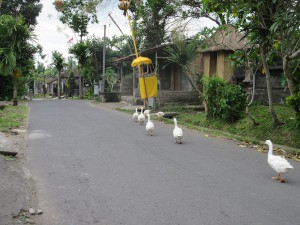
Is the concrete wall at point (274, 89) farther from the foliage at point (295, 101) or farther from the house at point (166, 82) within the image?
A: the house at point (166, 82)

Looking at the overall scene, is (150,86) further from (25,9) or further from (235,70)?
(25,9)

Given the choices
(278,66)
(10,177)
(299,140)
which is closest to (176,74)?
(278,66)

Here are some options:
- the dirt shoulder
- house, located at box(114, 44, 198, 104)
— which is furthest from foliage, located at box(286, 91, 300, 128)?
house, located at box(114, 44, 198, 104)

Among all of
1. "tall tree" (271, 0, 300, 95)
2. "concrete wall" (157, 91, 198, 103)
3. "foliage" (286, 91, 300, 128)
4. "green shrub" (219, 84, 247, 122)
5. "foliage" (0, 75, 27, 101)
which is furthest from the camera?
"foliage" (0, 75, 27, 101)

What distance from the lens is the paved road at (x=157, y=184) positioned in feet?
14.3

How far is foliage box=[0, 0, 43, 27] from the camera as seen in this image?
105 feet

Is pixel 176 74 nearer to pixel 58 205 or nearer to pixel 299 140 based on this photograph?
pixel 299 140

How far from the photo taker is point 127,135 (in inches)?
432

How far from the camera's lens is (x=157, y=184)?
567 cm

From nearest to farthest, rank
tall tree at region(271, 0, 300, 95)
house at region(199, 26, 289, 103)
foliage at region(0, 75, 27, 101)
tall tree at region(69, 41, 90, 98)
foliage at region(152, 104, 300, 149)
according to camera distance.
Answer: tall tree at region(271, 0, 300, 95) → foliage at region(152, 104, 300, 149) → house at region(199, 26, 289, 103) → foliage at region(0, 75, 27, 101) → tall tree at region(69, 41, 90, 98)

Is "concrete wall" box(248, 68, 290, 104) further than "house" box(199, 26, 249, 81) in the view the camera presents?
No

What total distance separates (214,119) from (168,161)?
6812 mm

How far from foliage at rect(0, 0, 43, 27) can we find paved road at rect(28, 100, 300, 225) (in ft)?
88.2

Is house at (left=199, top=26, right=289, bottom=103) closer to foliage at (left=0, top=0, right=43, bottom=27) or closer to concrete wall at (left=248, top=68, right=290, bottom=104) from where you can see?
concrete wall at (left=248, top=68, right=290, bottom=104)
